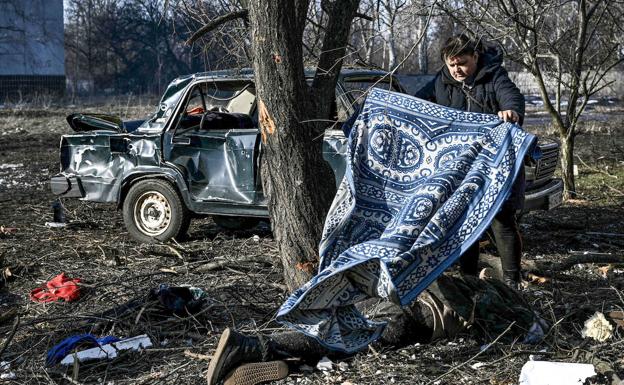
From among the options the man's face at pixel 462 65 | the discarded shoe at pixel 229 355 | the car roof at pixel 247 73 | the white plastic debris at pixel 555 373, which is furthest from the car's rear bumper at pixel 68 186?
the white plastic debris at pixel 555 373

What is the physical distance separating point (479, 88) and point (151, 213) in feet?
13.8

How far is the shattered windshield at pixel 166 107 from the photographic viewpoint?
8.53m

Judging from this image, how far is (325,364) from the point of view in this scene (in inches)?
181

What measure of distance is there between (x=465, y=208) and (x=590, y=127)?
17154 mm

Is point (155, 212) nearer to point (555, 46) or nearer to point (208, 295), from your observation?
point (208, 295)

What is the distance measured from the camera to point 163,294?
5.50 meters

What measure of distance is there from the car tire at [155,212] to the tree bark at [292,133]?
3018 mm

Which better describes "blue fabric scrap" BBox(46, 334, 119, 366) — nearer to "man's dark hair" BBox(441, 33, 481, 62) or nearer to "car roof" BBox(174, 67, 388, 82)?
"man's dark hair" BBox(441, 33, 481, 62)

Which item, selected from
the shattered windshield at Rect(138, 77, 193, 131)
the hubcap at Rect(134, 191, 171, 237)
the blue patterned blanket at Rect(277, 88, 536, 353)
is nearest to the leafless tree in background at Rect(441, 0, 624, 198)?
the shattered windshield at Rect(138, 77, 193, 131)

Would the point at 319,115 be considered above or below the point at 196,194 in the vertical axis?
above

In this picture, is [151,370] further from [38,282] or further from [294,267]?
[38,282]

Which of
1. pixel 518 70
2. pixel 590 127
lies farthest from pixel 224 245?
pixel 518 70

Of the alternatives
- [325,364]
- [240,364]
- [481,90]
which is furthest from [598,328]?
[240,364]

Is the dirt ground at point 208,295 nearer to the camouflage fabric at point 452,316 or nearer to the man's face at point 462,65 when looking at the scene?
the camouflage fabric at point 452,316
